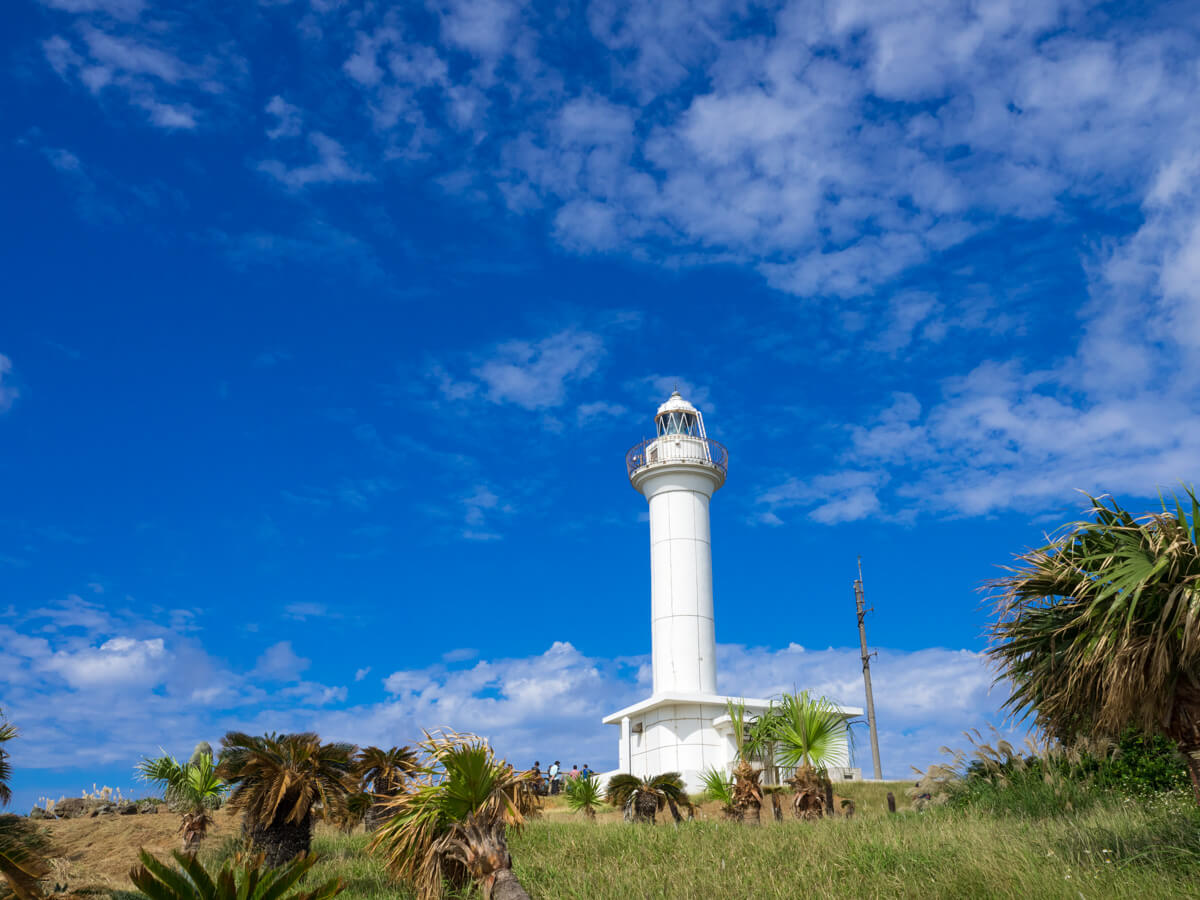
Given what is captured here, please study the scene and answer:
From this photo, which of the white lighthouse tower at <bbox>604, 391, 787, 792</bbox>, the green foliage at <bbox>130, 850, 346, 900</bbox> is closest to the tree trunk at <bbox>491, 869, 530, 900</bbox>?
the green foliage at <bbox>130, 850, 346, 900</bbox>

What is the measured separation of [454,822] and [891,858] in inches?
239

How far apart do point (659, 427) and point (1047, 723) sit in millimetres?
27430

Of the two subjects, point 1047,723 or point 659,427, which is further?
point 659,427

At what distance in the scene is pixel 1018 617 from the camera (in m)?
13.2

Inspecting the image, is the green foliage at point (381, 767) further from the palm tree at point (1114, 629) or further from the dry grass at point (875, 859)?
the palm tree at point (1114, 629)

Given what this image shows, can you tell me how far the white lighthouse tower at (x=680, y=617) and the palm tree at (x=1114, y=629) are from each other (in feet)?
62.9

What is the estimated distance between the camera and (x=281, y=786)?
1788cm

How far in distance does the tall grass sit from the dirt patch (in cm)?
731

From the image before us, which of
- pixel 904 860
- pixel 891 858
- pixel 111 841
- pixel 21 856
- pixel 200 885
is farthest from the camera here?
pixel 111 841

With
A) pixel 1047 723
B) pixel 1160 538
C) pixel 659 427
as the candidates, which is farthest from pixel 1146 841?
pixel 659 427

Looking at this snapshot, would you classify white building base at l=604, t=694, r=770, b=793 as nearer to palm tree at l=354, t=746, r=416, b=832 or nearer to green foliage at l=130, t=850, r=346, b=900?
palm tree at l=354, t=746, r=416, b=832

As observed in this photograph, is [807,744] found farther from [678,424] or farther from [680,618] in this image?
[678,424]

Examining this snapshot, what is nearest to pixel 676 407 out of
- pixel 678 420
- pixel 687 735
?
pixel 678 420

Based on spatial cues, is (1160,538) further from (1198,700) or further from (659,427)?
(659,427)
